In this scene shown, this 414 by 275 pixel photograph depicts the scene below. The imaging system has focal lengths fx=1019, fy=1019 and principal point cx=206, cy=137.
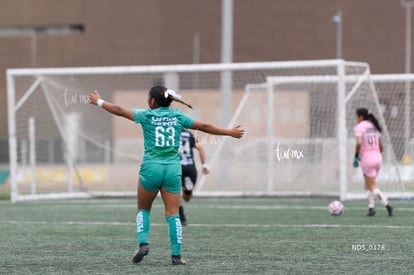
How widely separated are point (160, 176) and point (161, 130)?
0.48 meters

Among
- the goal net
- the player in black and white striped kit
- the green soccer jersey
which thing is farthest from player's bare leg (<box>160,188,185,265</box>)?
the goal net

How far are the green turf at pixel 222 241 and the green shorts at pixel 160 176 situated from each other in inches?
32.5

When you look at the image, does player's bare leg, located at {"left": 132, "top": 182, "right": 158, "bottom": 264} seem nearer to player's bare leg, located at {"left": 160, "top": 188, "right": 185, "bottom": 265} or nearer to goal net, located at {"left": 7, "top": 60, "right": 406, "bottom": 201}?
player's bare leg, located at {"left": 160, "top": 188, "right": 185, "bottom": 265}

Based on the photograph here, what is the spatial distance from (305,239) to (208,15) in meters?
46.2

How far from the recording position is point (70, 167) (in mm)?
24875

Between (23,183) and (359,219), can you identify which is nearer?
(359,219)

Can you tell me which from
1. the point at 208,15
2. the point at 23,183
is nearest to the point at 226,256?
the point at 23,183

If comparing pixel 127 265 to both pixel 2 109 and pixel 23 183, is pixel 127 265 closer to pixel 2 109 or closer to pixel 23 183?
pixel 23 183

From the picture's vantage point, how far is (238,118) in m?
25.9

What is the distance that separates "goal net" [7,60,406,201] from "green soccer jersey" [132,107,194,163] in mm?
11192

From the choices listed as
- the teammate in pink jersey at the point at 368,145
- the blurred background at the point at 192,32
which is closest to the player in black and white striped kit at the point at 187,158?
the teammate in pink jersey at the point at 368,145

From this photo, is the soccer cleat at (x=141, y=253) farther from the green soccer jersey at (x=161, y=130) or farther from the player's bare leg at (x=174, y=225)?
the green soccer jersey at (x=161, y=130)

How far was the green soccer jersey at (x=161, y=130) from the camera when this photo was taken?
10742 millimetres

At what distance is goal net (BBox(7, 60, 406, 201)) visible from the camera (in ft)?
76.1
